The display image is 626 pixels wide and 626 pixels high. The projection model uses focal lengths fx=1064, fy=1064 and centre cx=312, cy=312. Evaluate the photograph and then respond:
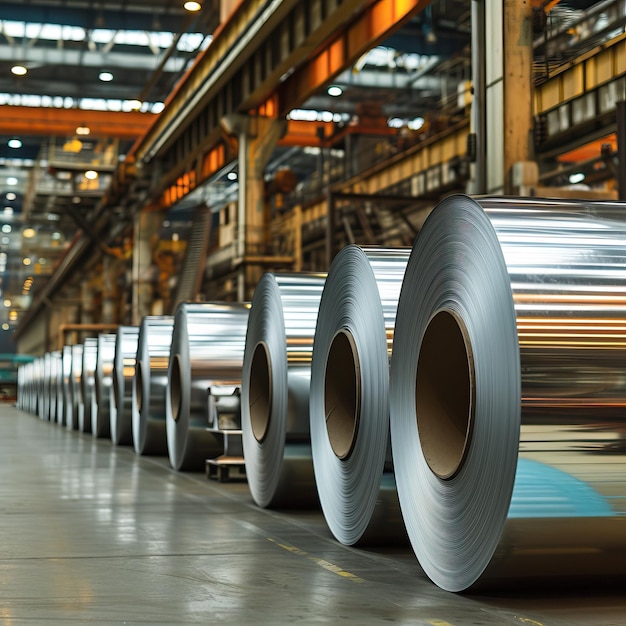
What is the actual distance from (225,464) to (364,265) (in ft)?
12.8

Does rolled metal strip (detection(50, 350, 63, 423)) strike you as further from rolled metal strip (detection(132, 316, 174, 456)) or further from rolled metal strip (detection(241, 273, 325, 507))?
rolled metal strip (detection(241, 273, 325, 507))

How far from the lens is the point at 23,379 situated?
109ft

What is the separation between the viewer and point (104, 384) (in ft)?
51.1

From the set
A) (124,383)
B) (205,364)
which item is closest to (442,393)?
(205,364)

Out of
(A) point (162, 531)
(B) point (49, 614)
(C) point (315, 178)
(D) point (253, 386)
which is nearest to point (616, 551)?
(B) point (49, 614)

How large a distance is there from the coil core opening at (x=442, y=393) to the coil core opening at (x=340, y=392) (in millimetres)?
1252

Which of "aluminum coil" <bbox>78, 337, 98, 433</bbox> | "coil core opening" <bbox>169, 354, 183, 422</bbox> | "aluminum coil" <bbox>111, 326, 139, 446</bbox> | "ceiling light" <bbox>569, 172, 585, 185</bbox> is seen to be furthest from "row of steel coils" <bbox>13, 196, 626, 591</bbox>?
"ceiling light" <bbox>569, 172, 585, 185</bbox>

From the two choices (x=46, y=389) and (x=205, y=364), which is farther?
(x=46, y=389)

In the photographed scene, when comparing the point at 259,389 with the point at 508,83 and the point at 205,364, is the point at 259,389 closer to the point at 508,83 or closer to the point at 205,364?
the point at 205,364

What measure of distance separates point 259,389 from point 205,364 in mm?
1899

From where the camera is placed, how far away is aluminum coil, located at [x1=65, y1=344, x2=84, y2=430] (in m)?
18.4

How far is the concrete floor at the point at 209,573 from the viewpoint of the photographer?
12.4 feet

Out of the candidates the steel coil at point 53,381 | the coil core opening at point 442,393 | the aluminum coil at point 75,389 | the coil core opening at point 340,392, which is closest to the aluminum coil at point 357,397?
the coil core opening at point 340,392

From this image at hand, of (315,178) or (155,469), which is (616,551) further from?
(315,178)
